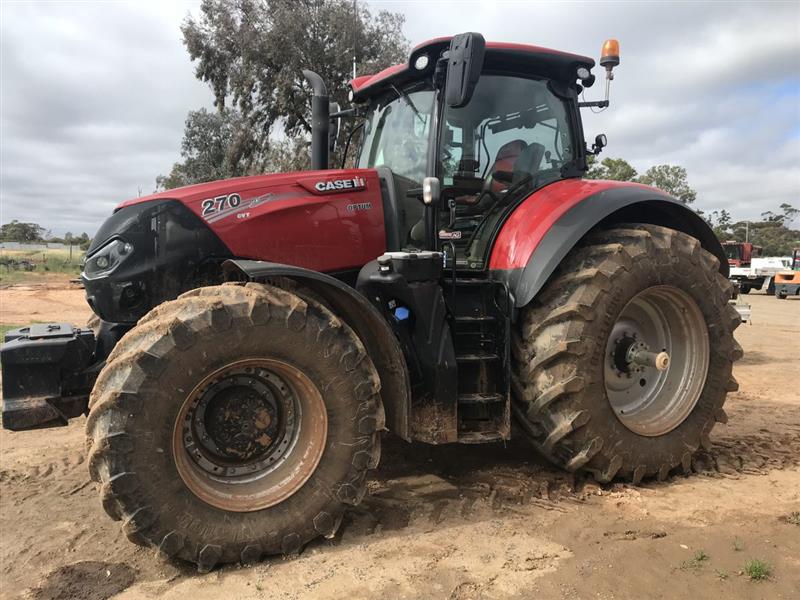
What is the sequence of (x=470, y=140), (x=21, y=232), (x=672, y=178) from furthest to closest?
(x=21, y=232) → (x=672, y=178) → (x=470, y=140)

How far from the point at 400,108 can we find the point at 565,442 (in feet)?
8.21

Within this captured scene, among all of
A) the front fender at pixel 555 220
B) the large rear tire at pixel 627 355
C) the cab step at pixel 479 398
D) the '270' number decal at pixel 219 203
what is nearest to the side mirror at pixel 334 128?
the '270' number decal at pixel 219 203

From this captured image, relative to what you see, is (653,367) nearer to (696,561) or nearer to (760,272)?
(696,561)

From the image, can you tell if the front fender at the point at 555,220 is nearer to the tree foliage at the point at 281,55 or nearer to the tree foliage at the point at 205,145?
the tree foliage at the point at 281,55

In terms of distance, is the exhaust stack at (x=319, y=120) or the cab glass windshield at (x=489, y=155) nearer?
the cab glass windshield at (x=489, y=155)

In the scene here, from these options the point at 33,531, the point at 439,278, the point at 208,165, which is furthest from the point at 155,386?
the point at 208,165

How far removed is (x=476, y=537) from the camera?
3162 millimetres

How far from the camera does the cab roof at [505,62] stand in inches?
148

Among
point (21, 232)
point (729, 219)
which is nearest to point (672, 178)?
point (729, 219)

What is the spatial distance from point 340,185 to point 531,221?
1.24m

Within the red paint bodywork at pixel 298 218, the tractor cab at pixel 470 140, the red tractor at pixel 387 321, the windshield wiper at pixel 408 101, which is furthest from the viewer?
the windshield wiper at pixel 408 101

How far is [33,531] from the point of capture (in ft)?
10.9

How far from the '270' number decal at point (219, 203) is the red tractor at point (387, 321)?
14mm

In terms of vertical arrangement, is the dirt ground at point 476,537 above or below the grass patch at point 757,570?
below
